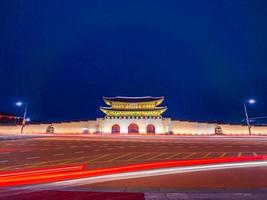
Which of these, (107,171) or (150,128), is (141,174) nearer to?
(107,171)

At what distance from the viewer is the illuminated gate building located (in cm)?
6009

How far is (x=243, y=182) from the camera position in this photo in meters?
7.79

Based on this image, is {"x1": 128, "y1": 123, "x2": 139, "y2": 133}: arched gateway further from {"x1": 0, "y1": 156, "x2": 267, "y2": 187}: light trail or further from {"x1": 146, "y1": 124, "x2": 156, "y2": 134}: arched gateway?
{"x1": 0, "y1": 156, "x2": 267, "y2": 187}: light trail

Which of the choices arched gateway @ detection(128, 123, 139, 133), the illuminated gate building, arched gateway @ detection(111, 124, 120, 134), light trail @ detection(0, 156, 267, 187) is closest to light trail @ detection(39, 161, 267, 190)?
light trail @ detection(0, 156, 267, 187)

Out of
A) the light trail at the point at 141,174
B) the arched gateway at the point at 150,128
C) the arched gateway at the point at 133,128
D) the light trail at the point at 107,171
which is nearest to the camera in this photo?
the light trail at the point at 141,174

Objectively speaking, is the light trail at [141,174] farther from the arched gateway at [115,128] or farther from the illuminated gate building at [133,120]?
the arched gateway at [115,128]

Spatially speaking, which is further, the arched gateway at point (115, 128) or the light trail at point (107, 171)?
the arched gateway at point (115, 128)

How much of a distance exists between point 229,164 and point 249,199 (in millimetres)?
5342

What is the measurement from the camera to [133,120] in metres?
61.2

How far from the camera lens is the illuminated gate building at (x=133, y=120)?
6009 cm

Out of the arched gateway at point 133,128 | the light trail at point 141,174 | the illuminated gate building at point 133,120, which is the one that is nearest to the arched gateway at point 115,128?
the illuminated gate building at point 133,120

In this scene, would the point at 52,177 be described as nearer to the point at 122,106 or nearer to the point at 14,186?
the point at 14,186

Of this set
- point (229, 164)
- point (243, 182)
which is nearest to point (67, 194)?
point (243, 182)

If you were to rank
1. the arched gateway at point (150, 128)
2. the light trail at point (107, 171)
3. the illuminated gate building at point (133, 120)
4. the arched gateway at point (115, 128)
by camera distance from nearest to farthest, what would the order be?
the light trail at point (107, 171)
the illuminated gate building at point (133, 120)
the arched gateway at point (150, 128)
the arched gateway at point (115, 128)
